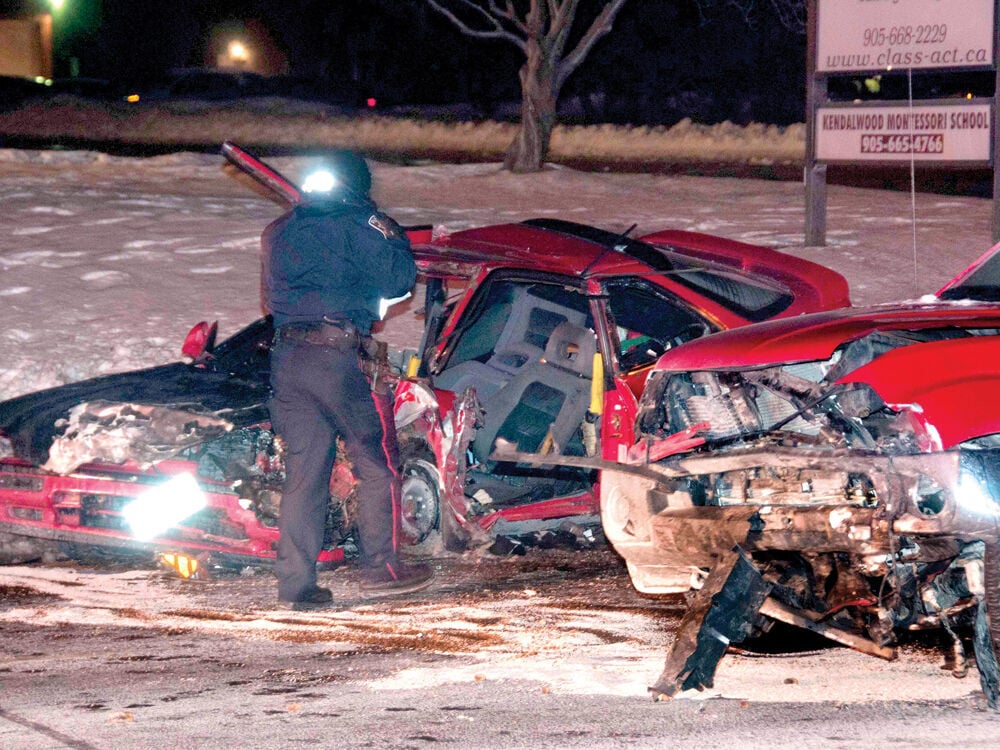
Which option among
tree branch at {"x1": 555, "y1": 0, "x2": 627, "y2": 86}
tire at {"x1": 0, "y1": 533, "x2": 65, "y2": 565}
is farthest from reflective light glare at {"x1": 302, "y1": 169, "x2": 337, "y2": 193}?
tree branch at {"x1": 555, "y1": 0, "x2": 627, "y2": 86}

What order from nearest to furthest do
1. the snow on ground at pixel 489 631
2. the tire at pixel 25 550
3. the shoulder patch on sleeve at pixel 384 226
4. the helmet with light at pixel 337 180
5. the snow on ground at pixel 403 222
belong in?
the snow on ground at pixel 489 631
the snow on ground at pixel 403 222
the shoulder patch on sleeve at pixel 384 226
the helmet with light at pixel 337 180
the tire at pixel 25 550

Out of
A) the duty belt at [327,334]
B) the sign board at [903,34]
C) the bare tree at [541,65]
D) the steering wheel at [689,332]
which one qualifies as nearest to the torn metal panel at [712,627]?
the duty belt at [327,334]

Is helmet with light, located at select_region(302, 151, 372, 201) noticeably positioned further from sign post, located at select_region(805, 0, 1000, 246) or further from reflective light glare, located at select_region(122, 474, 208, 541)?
sign post, located at select_region(805, 0, 1000, 246)

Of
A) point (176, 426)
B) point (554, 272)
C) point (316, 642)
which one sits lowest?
point (316, 642)

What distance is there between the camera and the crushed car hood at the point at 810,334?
5.32 m

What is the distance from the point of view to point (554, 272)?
716cm

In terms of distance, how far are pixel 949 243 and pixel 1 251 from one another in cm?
930

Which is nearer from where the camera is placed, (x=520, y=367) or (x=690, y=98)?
(x=520, y=367)

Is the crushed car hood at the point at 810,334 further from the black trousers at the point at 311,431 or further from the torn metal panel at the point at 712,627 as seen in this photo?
the black trousers at the point at 311,431

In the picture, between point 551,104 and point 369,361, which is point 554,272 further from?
point 551,104

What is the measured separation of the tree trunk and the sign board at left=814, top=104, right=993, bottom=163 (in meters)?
8.42

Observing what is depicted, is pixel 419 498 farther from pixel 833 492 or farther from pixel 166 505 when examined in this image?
pixel 833 492

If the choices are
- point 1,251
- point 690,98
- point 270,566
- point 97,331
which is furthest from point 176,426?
point 690,98

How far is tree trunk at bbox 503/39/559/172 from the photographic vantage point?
21.8 m
